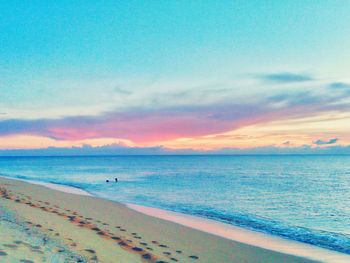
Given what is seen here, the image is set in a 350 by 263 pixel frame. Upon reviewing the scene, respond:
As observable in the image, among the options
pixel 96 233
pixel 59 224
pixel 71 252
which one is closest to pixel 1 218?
pixel 59 224

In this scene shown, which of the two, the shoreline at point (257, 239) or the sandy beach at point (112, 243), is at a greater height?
the sandy beach at point (112, 243)

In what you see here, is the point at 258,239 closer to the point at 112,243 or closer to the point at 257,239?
the point at 257,239

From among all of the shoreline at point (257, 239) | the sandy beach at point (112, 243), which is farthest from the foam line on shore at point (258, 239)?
the sandy beach at point (112, 243)

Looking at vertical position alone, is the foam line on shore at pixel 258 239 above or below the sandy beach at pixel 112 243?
below

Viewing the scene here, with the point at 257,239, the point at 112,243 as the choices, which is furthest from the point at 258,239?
the point at 112,243

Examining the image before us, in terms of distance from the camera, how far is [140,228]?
55.3 feet

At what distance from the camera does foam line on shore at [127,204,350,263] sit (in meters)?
13.9

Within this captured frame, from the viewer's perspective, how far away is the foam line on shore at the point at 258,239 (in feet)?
45.5

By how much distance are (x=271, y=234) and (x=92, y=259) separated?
12.2 meters

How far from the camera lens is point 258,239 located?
16500 mm

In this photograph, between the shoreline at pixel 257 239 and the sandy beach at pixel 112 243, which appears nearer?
the sandy beach at pixel 112 243

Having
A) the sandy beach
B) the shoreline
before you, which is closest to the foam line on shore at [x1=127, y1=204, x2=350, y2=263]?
the shoreline

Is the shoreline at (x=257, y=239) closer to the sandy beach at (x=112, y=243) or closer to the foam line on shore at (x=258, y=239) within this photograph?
the foam line on shore at (x=258, y=239)

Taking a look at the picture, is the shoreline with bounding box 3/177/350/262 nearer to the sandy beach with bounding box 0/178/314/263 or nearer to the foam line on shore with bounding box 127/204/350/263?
the foam line on shore with bounding box 127/204/350/263
